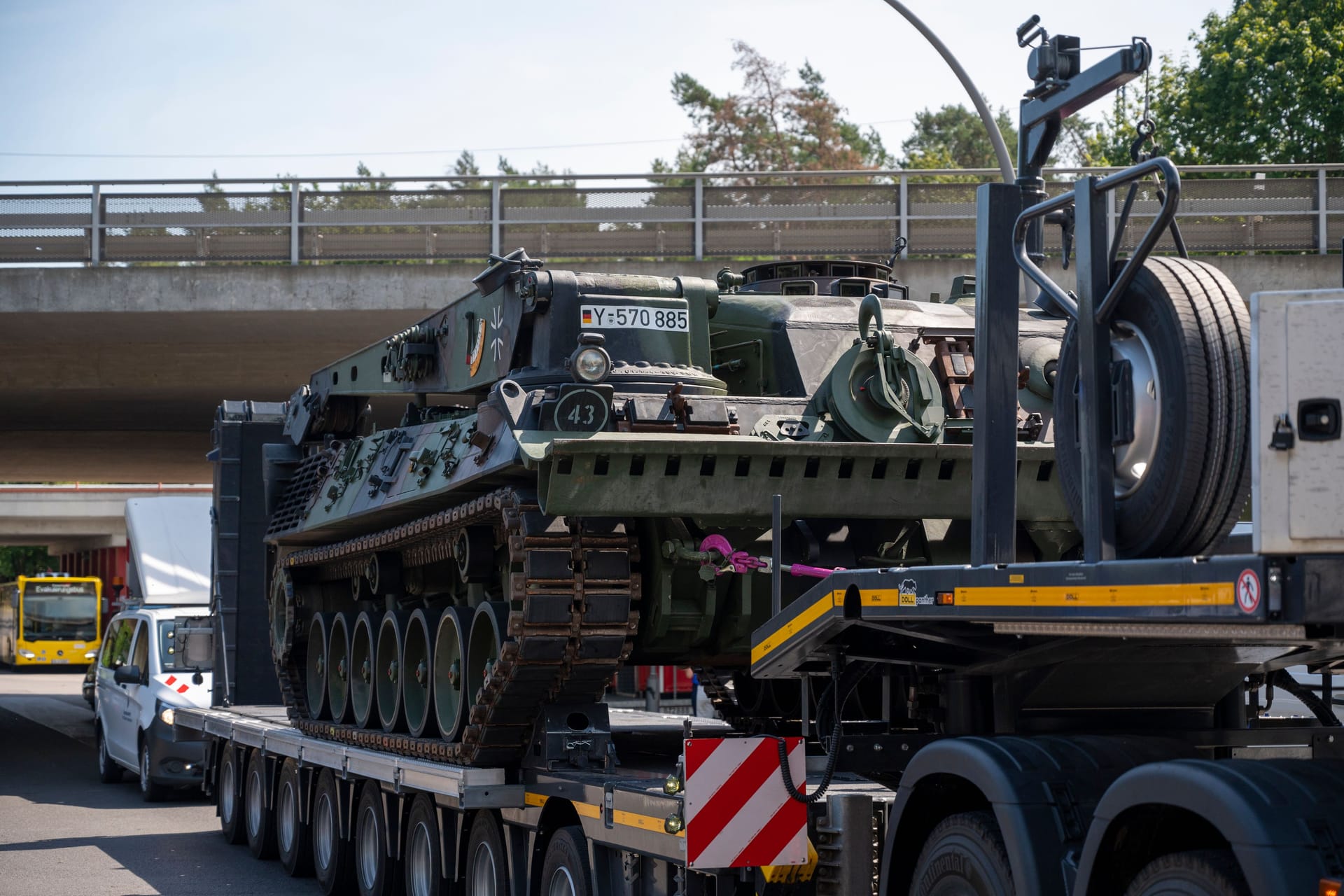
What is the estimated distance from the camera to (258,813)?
1312 centimetres

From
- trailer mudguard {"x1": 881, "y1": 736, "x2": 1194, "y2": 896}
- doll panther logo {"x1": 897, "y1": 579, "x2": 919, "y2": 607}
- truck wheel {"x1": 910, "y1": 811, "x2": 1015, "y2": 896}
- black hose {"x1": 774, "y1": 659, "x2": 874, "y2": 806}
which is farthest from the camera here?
black hose {"x1": 774, "y1": 659, "x2": 874, "y2": 806}

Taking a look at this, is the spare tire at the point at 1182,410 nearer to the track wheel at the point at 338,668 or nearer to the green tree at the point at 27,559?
the track wheel at the point at 338,668

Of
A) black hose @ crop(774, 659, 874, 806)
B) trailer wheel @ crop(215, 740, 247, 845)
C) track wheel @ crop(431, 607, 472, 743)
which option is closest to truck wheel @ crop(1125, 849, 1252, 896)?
black hose @ crop(774, 659, 874, 806)

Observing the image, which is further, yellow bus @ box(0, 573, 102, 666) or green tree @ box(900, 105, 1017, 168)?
green tree @ box(900, 105, 1017, 168)

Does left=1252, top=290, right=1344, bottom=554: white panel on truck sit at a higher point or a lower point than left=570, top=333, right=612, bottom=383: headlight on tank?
lower

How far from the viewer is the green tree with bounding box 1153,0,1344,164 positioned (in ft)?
119

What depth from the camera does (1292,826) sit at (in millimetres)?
3719

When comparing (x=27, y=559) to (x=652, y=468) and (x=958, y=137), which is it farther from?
(x=652, y=468)

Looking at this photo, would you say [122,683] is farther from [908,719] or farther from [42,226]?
[908,719]

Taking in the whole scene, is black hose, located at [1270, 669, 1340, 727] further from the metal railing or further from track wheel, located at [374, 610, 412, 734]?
the metal railing

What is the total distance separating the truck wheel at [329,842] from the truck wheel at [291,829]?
0.06 m

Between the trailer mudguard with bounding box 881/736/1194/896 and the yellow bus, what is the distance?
44.5 m

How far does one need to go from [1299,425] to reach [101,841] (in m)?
11.9

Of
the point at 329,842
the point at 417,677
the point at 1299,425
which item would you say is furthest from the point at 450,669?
the point at 1299,425
